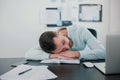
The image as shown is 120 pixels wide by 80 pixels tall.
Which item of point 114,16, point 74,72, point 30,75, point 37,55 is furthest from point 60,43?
point 114,16

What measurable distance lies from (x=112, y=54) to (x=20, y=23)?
2233 millimetres

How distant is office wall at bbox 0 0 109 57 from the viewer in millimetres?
3113

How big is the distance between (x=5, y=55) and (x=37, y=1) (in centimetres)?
99

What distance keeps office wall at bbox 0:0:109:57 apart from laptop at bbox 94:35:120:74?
2.11 meters

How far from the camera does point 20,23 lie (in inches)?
124

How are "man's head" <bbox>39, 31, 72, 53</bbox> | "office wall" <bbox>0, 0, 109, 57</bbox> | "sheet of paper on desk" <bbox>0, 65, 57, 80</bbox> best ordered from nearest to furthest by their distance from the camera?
"sheet of paper on desk" <bbox>0, 65, 57, 80</bbox> → "man's head" <bbox>39, 31, 72, 53</bbox> → "office wall" <bbox>0, 0, 109, 57</bbox>

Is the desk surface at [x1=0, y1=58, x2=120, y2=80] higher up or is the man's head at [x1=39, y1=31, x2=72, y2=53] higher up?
the man's head at [x1=39, y1=31, x2=72, y2=53]

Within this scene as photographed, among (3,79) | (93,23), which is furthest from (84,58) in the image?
(93,23)

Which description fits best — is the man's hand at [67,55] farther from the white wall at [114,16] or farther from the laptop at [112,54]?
the white wall at [114,16]

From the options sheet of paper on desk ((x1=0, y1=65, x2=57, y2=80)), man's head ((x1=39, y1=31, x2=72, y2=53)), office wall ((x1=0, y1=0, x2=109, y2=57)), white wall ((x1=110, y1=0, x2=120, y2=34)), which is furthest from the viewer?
white wall ((x1=110, y1=0, x2=120, y2=34))

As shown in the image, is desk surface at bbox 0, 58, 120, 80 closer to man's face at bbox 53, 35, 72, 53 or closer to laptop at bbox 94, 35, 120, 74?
laptop at bbox 94, 35, 120, 74

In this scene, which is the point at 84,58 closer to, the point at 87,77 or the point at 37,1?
the point at 87,77

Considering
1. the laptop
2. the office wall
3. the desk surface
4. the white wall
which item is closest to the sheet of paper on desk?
the desk surface

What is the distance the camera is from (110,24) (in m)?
3.28
